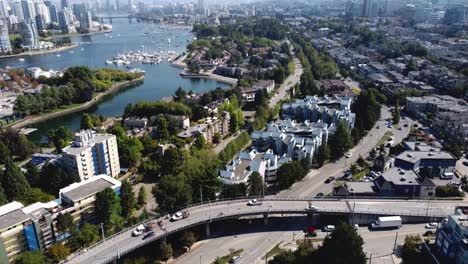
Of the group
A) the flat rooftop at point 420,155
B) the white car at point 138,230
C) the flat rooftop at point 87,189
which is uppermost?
the flat rooftop at point 87,189

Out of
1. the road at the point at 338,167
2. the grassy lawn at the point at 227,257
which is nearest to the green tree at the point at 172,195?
the grassy lawn at the point at 227,257

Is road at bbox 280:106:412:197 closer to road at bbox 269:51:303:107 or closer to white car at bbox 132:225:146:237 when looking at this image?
white car at bbox 132:225:146:237

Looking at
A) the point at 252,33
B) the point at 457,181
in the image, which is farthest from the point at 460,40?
the point at 457,181

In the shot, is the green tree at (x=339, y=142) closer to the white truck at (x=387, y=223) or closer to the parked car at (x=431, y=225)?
the white truck at (x=387, y=223)

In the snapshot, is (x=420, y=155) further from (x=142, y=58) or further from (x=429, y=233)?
(x=142, y=58)

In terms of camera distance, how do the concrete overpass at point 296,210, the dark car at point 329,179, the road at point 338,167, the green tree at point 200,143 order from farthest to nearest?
the green tree at point 200,143 < the dark car at point 329,179 < the road at point 338,167 < the concrete overpass at point 296,210

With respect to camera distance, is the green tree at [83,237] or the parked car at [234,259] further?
the green tree at [83,237]

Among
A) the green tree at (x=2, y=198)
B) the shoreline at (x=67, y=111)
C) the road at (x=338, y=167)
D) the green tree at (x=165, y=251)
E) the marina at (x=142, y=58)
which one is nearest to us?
the green tree at (x=165, y=251)

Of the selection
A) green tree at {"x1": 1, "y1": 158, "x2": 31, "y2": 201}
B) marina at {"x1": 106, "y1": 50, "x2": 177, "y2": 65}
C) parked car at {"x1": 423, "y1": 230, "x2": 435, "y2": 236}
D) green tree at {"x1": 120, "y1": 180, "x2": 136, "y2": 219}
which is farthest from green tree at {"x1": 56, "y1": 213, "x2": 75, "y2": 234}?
marina at {"x1": 106, "y1": 50, "x2": 177, "y2": 65}
